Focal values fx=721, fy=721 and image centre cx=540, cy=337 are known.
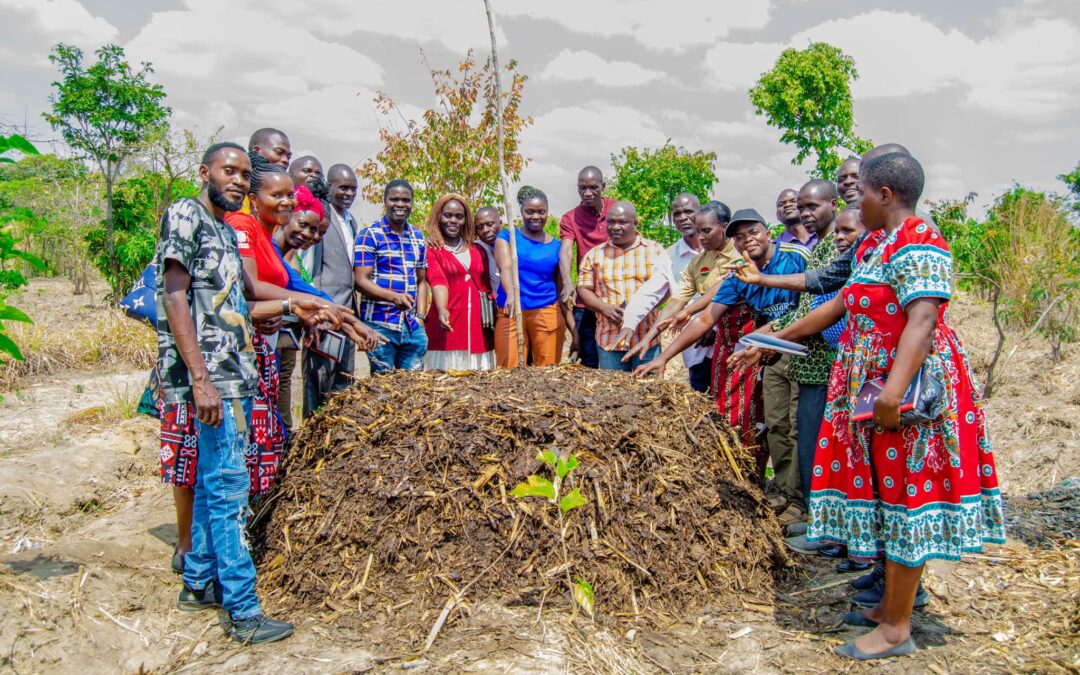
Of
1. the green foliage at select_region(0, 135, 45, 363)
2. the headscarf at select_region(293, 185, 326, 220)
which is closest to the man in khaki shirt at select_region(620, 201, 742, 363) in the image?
the headscarf at select_region(293, 185, 326, 220)

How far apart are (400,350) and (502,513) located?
6.80ft

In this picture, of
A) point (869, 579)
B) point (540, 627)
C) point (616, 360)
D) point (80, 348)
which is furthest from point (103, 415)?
point (869, 579)

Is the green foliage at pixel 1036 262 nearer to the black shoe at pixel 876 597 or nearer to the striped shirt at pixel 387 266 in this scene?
the black shoe at pixel 876 597

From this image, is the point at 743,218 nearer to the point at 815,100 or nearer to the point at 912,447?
the point at 912,447

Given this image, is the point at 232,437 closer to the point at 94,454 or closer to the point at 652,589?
the point at 652,589

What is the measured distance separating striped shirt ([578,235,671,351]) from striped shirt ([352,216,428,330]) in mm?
1266

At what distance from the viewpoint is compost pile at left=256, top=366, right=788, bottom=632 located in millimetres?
3174

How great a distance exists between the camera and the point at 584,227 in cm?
609

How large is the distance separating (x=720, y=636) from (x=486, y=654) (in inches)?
40.5

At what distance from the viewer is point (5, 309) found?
2805 millimetres

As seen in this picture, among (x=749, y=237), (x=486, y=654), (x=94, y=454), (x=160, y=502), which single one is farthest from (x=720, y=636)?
(x=94, y=454)

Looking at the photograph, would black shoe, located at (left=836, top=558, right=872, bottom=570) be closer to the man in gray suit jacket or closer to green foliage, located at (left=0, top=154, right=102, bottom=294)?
the man in gray suit jacket

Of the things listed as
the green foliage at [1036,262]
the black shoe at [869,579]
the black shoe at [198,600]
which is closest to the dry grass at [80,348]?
the black shoe at [198,600]

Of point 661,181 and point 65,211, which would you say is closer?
point 661,181
